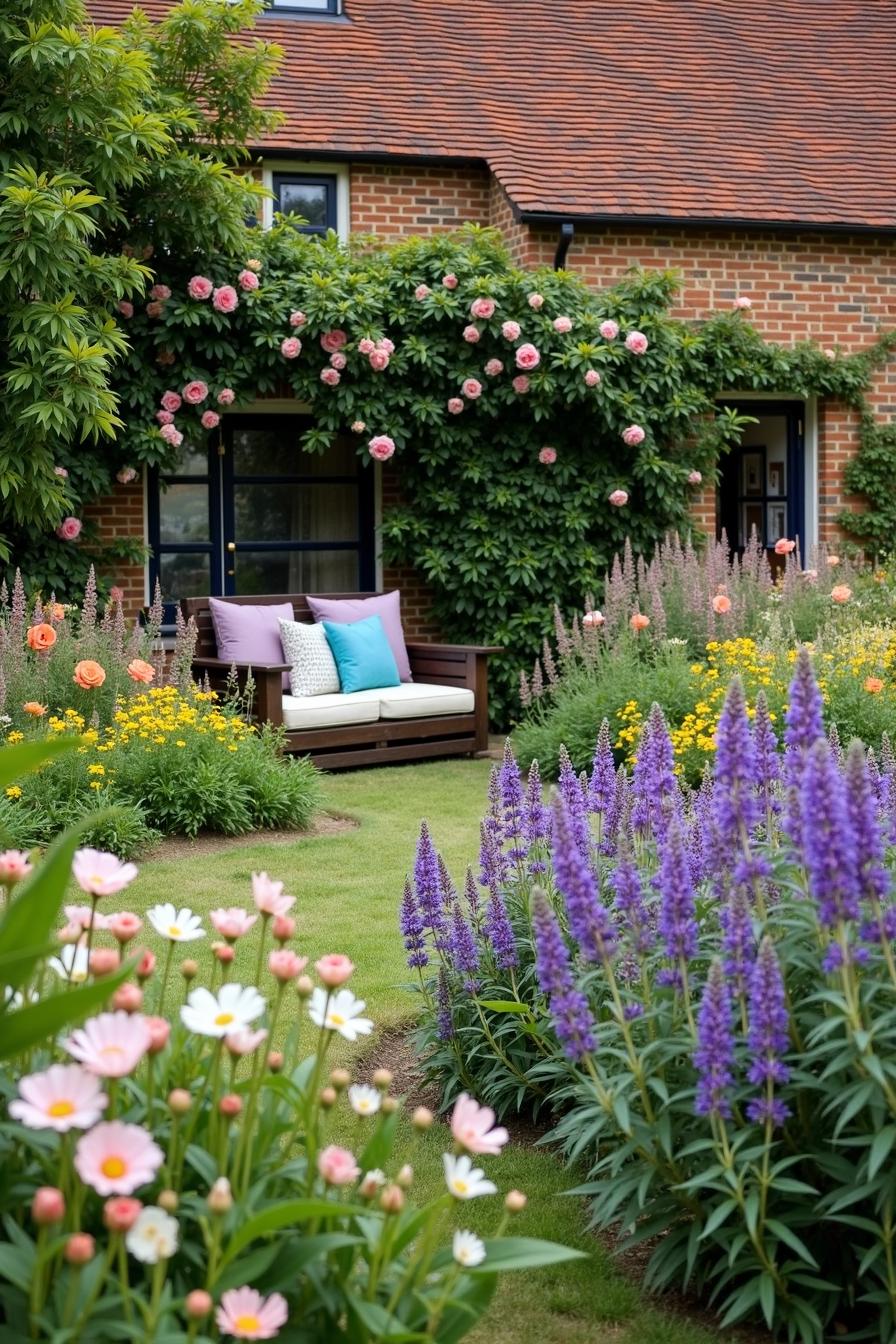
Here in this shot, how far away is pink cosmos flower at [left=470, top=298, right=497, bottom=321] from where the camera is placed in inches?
438

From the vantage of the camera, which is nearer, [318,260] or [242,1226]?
[242,1226]

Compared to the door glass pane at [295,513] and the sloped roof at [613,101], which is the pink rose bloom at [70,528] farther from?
the sloped roof at [613,101]

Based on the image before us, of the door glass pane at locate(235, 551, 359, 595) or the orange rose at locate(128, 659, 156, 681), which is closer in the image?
the orange rose at locate(128, 659, 156, 681)

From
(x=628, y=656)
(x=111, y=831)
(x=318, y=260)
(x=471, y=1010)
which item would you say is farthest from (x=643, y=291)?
(x=471, y=1010)

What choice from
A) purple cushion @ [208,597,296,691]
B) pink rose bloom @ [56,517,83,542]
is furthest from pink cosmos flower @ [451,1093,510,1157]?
pink rose bloom @ [56,517,83,542]

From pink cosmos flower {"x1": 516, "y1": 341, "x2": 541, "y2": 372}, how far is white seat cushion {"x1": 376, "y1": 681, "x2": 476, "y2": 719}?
2.44 meters

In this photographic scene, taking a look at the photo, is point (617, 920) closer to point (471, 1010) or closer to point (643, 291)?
point (471, 1010)

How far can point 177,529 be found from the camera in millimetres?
11688

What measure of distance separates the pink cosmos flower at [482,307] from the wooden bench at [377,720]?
7.10ft

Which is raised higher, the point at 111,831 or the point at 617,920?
the point at 617,920

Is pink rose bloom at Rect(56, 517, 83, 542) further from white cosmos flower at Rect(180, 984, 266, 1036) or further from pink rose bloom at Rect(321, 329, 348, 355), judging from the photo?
white cosmos flower at Rect(180, 984, 266, 1036)

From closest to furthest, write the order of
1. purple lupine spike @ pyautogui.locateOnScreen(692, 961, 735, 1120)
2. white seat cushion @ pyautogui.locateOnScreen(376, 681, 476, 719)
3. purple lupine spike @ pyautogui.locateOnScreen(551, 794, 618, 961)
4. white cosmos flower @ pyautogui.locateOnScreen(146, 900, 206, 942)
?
white cosmos flower @ pyautogui.locateOnScreen(146, 900, 206, 942), purple lupine spike @ pyautogui.locateOnScreen(692, 961, 735, 1120), purple lupine spike @ pyautogui.locateOnScreen(551, 794, 618, 961), white seat cushion @ pyautogui.locateOnScreen(376, 681, 476, 719)

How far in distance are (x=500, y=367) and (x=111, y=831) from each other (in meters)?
5.43

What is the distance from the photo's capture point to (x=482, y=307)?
11117mm
